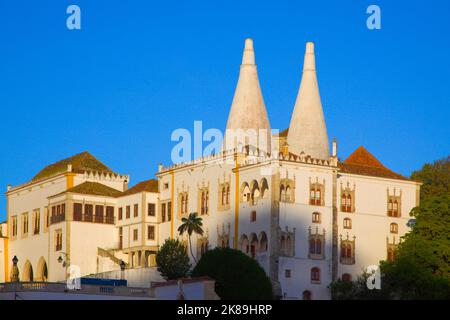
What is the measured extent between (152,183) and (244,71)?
1102 cm

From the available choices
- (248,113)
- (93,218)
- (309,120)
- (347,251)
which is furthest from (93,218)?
(347,251)

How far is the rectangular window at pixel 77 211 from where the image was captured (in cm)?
10394

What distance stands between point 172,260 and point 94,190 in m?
13.6

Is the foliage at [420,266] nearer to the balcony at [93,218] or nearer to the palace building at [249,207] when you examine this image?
the palace building at [249,207]

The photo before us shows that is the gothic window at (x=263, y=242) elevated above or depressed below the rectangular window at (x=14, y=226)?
below

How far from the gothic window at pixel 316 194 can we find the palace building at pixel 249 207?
9 centimetres

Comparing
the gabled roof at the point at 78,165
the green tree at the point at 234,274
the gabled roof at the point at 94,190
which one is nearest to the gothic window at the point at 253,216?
the green tree at the point at 234,274

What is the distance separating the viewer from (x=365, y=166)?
98438 mm

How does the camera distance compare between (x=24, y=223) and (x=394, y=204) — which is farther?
(x=24, y=223)

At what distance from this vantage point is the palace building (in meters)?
91.6

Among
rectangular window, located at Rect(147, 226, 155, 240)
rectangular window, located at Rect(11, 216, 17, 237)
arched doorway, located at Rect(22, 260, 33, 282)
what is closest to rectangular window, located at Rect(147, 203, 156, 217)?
rectangular window, located at Rect(147, 226, 155, 240)

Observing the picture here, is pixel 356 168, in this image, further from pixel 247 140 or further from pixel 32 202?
pixel 32 202

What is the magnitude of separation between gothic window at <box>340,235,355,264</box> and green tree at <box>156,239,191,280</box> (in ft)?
35.0

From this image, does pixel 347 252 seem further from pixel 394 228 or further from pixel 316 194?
pixel 316 194
